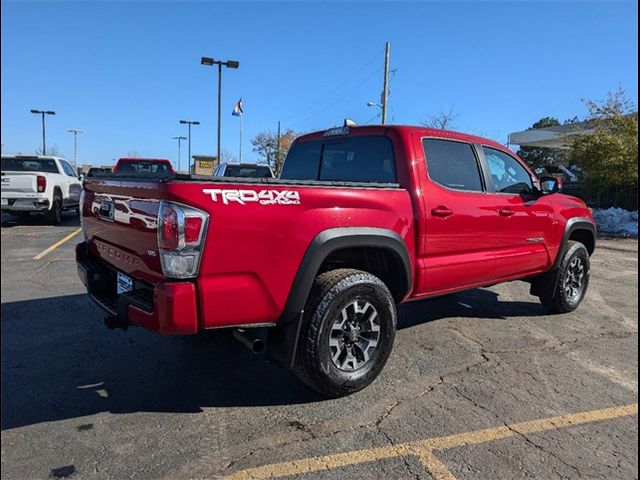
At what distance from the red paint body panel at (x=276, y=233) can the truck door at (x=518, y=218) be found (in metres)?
0.03

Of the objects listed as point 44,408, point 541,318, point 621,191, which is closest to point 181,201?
point 44,408

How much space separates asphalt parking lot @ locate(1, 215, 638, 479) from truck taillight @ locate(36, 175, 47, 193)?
7169mm

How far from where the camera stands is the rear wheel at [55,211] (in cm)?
1216

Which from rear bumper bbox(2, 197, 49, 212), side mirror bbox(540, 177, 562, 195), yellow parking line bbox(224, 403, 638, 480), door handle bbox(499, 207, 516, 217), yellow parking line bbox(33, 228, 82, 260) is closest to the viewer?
yellow parking line bbox(224, 403, 638, 480)

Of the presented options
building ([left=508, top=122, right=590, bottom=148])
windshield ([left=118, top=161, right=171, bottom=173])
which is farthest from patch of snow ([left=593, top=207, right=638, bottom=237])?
windshield ([left=118, top=161, right=171, bottom=173])

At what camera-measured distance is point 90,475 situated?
253cm

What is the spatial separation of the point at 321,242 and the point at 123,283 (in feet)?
4.61

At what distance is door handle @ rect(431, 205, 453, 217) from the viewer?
13.1ft

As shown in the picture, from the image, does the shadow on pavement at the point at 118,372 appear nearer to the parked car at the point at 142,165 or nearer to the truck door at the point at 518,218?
the truck door at the point at 518,218

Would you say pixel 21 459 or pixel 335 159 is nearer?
pixel 21 459

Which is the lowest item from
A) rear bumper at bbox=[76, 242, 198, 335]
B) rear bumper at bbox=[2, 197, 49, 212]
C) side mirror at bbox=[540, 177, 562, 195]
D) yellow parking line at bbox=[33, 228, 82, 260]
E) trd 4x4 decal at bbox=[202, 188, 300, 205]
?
yellow parking line at bbox=[33, 228, 82, 260]

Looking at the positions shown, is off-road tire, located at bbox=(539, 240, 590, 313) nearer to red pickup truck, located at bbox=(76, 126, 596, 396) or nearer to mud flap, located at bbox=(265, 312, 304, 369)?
red pickup truck, located at bbox=(76, 126, 596, 396)

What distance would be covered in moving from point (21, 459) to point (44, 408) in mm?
624

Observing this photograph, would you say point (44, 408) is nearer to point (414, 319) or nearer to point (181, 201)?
point (181, 201)
